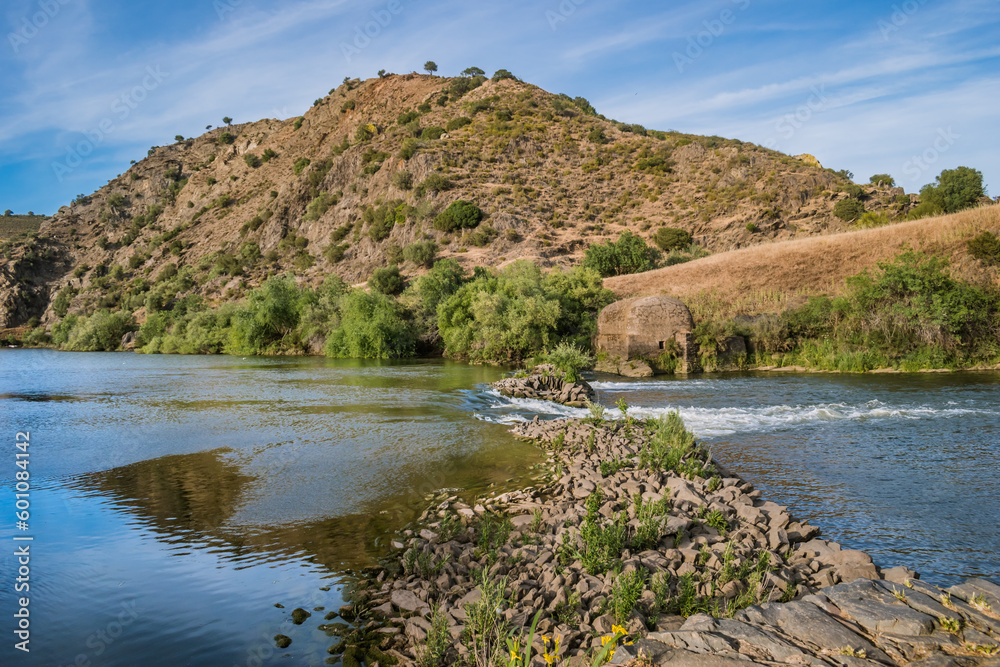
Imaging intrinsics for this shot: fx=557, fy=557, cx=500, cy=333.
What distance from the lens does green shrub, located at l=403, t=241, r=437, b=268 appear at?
5141 centimetres

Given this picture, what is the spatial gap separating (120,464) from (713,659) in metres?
10.5

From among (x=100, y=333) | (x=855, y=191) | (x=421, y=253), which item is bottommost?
(x=100, y=333)

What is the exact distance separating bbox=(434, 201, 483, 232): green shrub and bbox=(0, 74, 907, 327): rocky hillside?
1.33 feet

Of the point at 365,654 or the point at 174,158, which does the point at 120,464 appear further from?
the point at 174,158

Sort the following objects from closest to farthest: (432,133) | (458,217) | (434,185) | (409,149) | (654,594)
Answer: (654,594)
(458,217)
(434,185)
(409,149)
(432,133)

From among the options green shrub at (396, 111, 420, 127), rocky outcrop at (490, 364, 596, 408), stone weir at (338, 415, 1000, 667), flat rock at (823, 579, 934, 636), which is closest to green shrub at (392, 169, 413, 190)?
green shrub at (396, 111, 420, 127)

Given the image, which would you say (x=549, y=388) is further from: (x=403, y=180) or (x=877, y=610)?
(x=403, y=180)

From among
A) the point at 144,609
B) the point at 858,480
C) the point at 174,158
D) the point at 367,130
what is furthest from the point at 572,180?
the point at 174,158

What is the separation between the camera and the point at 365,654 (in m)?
4.16

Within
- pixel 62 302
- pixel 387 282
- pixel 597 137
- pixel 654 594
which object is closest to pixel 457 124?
pixel 597 137

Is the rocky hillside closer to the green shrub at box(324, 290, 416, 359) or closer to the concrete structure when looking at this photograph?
the green shrub at box(324, 290, 416, 359)

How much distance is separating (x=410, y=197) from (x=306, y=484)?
2228 inches

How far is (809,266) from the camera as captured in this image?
28.8 m

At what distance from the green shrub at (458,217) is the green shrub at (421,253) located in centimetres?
378
